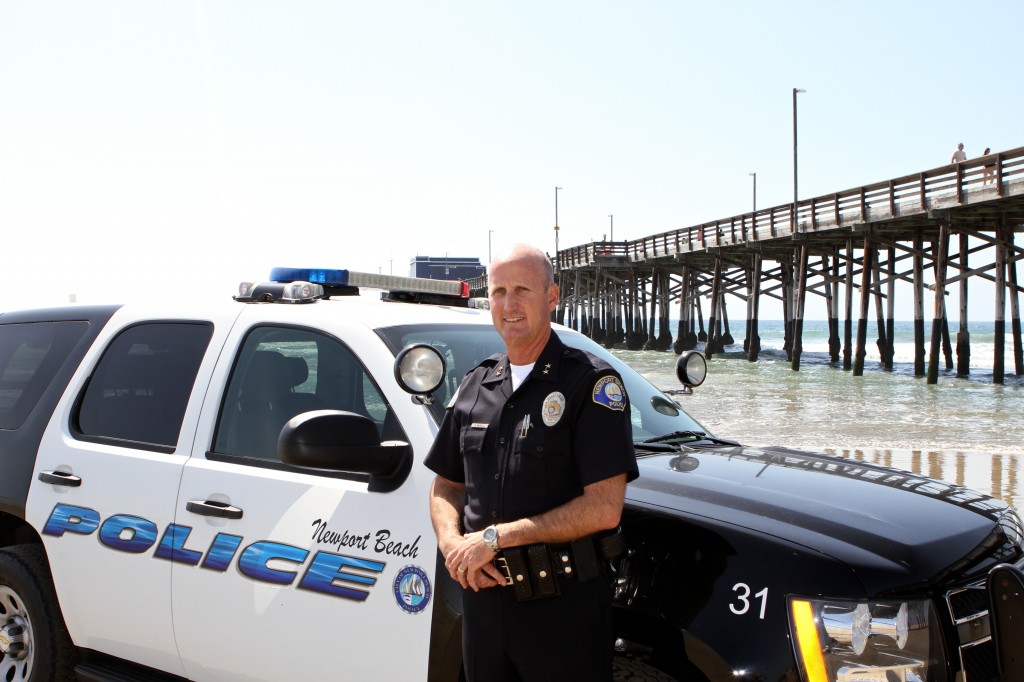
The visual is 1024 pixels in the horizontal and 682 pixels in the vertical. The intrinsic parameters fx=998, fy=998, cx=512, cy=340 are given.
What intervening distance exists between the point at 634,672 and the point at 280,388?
→ 158cm

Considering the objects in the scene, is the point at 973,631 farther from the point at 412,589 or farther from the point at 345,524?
the point at 345,524

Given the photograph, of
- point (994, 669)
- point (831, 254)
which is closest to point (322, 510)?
point (994, 669)

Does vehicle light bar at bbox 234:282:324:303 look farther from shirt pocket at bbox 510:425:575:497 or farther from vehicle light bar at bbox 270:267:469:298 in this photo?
shirt pocket at bbox 510:425:575:497

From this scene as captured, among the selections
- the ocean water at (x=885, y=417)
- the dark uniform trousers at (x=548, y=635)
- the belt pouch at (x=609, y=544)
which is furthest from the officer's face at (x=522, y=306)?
the ocean water at (x=885, y=417)

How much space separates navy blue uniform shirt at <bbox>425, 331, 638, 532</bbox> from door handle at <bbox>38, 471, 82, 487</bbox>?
1826 mm

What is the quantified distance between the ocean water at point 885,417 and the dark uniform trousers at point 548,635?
7.31 m

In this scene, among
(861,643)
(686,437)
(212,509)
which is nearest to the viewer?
(861,643)

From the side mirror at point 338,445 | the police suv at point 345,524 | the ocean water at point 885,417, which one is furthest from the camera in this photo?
the ocean water at point 885,417

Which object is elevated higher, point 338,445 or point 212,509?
point 338,445

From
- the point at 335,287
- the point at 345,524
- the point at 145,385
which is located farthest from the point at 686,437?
the point at 145,385

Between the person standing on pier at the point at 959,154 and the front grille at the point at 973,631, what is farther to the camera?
the person standing on pier at the point at 959,154

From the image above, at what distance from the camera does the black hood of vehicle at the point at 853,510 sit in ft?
7.41

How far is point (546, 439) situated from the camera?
2.24 metres

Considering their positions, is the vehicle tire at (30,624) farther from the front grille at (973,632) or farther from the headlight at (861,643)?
the front grille at (973,632)
